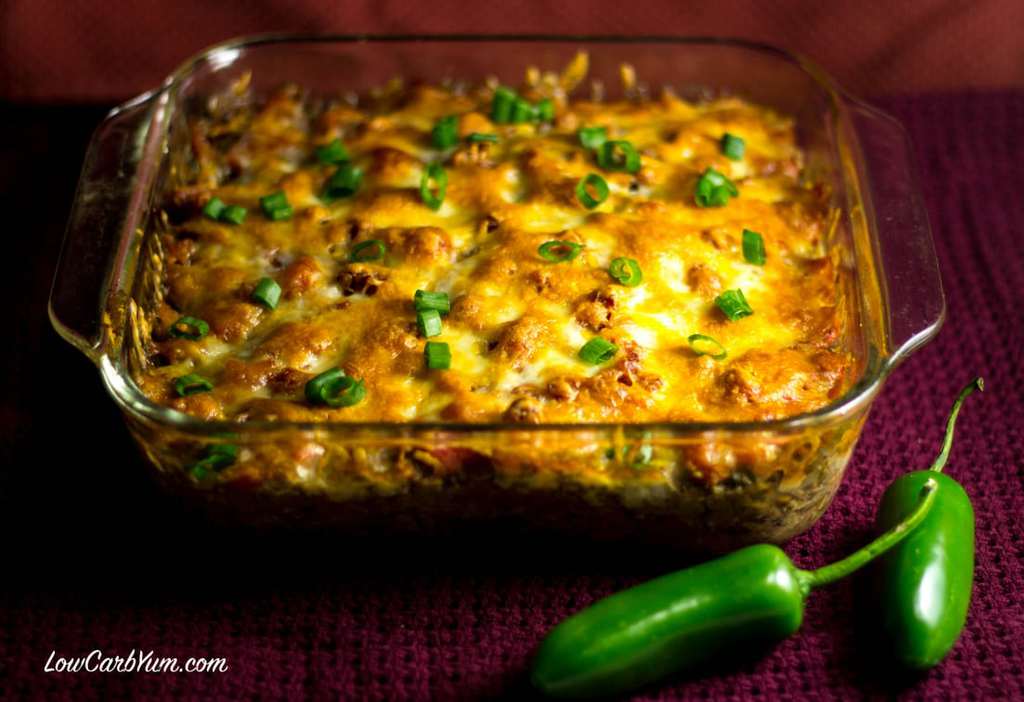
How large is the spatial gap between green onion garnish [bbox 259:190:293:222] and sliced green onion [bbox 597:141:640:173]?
733mm

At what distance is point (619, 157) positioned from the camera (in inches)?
119

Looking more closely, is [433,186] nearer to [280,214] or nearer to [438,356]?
[280,214]

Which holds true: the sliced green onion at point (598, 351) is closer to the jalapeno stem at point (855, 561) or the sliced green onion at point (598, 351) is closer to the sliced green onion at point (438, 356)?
the sliced green onion at point (438, 356)

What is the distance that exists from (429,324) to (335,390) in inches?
9.5

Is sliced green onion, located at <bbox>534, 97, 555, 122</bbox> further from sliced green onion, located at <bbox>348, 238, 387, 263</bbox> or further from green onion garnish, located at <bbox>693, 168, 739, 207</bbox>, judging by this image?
sliced green onion, located at <bbox>348, 238, 387, 263</bbox>

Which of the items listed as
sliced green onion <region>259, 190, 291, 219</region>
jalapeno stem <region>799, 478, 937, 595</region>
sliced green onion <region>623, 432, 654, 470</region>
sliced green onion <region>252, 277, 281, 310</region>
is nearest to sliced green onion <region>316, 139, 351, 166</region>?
sliced green onion <region>259, 190, 291, 219</region>

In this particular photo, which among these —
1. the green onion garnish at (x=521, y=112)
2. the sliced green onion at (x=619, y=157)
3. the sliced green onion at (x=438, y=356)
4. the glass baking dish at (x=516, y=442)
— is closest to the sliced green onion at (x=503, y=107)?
the green onion garnish at (x=521, y=112)

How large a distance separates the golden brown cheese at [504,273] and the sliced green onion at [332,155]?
0.03m

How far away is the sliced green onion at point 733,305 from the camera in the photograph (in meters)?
2.61

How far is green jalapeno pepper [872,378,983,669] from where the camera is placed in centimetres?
228

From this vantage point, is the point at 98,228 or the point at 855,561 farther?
the point at 98,228

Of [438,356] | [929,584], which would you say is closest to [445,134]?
[438,356]

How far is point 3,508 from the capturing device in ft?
8.74

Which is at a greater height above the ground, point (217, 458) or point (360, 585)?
point (217, 458)
